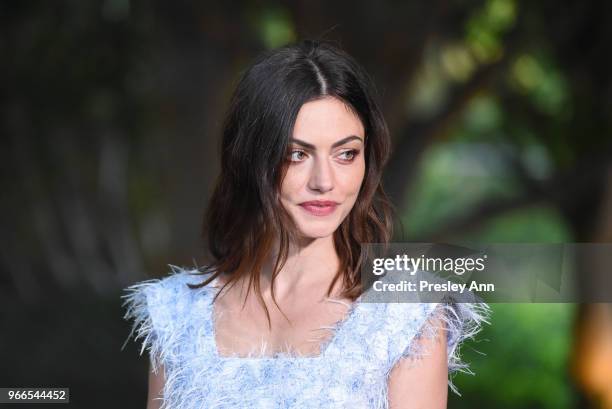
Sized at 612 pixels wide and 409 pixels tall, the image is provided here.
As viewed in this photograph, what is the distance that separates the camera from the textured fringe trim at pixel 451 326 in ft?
5.02

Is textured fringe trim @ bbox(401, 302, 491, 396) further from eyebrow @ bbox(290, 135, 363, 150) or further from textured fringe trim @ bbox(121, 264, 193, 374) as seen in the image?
textured fringe trim @ bbox(121, 264, 193, 374)

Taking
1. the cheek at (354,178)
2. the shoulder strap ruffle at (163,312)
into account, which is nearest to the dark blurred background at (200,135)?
the shoulder strap ruffle at (163,312)

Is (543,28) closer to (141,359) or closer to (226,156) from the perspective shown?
(141,359)

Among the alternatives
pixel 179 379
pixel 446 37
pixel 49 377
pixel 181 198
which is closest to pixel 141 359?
pixel 49 377

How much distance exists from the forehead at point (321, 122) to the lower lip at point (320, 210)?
114 mm

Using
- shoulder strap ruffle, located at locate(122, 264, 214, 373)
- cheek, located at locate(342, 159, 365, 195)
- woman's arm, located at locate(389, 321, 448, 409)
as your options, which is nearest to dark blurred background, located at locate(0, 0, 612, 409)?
shoulder strap ruffle, located at locate(122, 264, 214, 373)

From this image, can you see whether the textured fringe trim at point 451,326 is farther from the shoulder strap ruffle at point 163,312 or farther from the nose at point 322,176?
the shoulder strap ruffle at point 163,312

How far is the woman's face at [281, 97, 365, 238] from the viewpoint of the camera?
60.3 inches

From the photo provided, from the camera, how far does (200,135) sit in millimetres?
5453

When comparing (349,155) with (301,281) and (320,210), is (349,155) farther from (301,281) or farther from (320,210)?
(301,281)

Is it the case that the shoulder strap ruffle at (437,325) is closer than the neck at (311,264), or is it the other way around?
the shoulder strap ruffle at (437,325)

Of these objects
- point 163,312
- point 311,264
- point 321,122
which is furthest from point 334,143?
point 163,312

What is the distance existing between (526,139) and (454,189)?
506 cm

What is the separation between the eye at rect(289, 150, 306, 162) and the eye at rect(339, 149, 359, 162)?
2.6 inches
